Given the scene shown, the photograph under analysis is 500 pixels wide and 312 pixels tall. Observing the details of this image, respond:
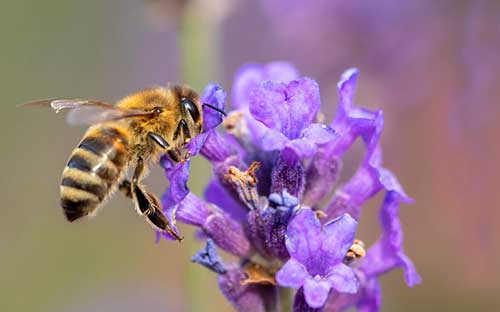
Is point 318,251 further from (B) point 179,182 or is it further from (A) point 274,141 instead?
(B) point 179,182

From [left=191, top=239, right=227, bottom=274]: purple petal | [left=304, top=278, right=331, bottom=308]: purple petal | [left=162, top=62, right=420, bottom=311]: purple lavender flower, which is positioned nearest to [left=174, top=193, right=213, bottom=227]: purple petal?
[left=162, top=62, right=420, bottom=311]: purple lavender flower

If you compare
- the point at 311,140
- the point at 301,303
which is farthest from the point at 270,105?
the point at 301,303

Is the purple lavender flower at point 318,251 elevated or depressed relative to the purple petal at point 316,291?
elevated

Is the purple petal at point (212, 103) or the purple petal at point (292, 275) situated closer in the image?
the purple petal at point (292, 275)

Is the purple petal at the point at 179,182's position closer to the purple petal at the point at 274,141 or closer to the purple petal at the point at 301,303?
the purple petal at the point at 274,141

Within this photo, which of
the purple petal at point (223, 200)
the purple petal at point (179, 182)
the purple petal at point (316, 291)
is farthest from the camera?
the purple petal at point (223, 200)

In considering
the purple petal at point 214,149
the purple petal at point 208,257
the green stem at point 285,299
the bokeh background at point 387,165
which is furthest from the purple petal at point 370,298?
the bokeh background at point 387,165

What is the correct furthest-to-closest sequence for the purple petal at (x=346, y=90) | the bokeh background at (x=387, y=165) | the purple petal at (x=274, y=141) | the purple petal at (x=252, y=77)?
the bokeh background at (x=387, y=165)
the purple petal at (x=252, y=77)
the purple petal at (x=346, y=90)
the purple petal at (x=274, y=141)

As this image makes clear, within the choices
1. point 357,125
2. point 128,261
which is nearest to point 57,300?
point 128,261
